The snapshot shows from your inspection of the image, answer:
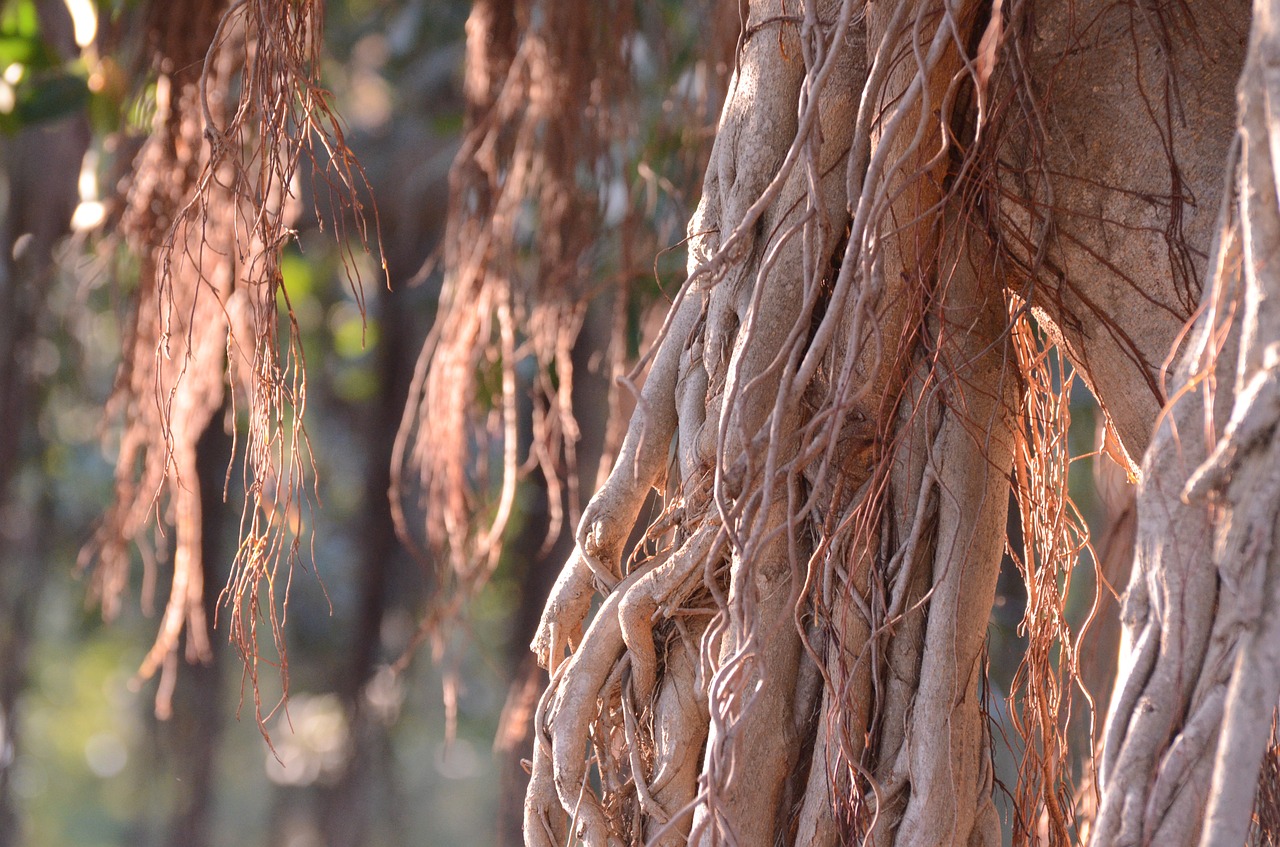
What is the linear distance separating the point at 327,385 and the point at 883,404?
12.2ft

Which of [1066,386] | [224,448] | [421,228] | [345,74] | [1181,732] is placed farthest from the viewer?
[345,74]

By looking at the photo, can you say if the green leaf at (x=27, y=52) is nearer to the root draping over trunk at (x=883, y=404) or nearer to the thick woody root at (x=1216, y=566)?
the root draping over trunk at (x=883, y=404)

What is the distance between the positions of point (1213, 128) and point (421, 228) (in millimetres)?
2800

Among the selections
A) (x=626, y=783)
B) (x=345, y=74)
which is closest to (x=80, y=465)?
(x=345, y=74)

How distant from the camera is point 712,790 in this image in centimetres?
62

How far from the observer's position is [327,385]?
4270 mm

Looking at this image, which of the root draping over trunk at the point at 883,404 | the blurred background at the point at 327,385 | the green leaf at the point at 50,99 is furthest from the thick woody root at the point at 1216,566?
the green leaf at the point at 50,99

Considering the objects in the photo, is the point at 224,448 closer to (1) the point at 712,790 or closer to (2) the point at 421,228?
(2) the point at 421,228

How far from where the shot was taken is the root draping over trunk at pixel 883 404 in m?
0.75

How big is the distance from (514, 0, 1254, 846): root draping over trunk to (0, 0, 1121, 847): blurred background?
226mm

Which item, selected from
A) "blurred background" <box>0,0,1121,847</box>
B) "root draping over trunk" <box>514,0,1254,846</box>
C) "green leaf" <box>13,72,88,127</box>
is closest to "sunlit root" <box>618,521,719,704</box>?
"root draping over trunk" <box>514,0,1254,846</box>

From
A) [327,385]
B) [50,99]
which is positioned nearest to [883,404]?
[50,99]

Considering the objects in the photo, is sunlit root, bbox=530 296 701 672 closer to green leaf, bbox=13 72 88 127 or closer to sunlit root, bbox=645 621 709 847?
sunlit root, bbox=645 621 709 847

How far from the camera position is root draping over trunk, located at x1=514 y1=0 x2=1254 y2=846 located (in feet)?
2.47
